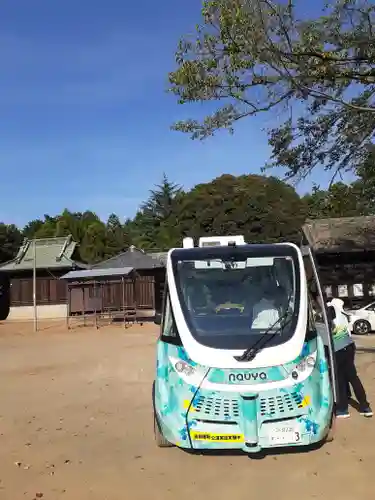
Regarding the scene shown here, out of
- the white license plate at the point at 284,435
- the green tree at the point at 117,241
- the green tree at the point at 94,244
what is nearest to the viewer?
the white license plate at the point at 284,435

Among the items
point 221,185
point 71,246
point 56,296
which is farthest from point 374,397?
point 221,185

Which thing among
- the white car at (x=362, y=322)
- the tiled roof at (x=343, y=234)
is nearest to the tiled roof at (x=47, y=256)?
the tiled roof at (x=343, y=234)

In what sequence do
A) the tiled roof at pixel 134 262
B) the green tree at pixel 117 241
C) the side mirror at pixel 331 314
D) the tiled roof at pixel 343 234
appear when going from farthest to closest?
1. the green tree at pixel 117 241
2. the tiled roof at pixel 134 262
3. the tiled roof at pixel 343 234
4. the side mirror at pixel 331 314

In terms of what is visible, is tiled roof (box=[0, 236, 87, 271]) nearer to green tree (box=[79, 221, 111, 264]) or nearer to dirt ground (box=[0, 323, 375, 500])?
green tree (box=[79, 221, 111, 264])

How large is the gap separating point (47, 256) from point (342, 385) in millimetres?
34425

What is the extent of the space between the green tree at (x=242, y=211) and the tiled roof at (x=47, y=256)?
1278cm

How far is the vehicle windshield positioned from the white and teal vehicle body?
12mm

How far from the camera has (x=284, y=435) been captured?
5242mm

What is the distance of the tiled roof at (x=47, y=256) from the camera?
3812 cm

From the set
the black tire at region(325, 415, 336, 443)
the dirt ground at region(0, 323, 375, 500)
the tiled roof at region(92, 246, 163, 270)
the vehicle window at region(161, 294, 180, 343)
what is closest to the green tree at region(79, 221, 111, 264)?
the tiled roof at region(92, 246, 163, 270)

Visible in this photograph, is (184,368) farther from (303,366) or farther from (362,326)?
(362,326)

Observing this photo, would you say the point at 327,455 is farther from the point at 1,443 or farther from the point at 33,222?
the point at 33,222

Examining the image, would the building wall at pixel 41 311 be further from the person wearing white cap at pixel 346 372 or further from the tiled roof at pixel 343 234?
the person wearing white cap at pixel 346 372

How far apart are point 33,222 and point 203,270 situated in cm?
7719
